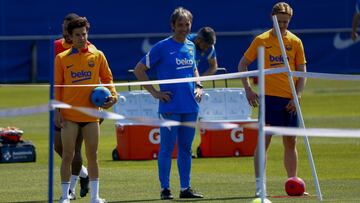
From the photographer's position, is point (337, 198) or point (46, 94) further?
point (46, 94)

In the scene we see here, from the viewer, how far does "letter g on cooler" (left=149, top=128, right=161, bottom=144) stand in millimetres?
18875

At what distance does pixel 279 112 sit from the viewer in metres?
13.6

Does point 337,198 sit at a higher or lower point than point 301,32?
lower

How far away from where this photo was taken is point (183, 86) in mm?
13844

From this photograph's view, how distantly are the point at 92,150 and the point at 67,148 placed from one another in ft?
0.88

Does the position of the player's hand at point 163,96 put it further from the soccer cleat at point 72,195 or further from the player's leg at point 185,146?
the soccer cleat at point 72,195

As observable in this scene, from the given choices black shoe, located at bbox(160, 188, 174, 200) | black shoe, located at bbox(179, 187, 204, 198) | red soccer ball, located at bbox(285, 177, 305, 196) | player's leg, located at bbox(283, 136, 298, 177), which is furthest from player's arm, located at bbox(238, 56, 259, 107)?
black shoe, located at bbox(160, 188, 174, 200)

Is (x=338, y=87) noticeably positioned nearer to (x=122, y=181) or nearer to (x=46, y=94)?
(x=46, y=94)

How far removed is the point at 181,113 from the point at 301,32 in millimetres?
23230

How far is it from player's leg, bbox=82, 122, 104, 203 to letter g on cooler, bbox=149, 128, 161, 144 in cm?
629

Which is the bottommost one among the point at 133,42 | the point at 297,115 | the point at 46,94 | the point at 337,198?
the point at 337,198

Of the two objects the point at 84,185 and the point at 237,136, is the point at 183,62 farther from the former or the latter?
the point at 237,136

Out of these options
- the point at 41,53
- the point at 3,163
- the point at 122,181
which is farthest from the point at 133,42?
the point at 122,181

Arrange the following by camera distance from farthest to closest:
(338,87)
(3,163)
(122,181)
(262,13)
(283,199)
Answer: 1. (262,13)
2. (338,87)
3. (3,163)
4. (122,181)
5. (283,199)
